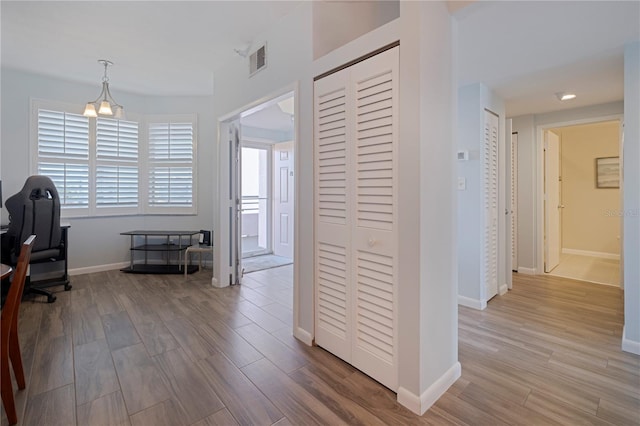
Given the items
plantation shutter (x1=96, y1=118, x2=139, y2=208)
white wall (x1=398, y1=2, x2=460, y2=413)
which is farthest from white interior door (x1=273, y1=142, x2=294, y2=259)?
white wall (x1=398, y1=2, x2=460, y2=413)

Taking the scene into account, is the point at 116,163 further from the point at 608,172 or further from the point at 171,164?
the point at 608,172

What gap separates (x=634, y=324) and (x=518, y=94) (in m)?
2.55

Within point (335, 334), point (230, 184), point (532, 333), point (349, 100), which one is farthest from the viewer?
point (230, 184)

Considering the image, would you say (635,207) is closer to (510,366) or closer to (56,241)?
(510,366)

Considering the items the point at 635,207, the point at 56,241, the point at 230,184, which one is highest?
the point at 230,184

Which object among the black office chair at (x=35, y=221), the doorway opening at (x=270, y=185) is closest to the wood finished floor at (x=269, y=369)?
the black office chair at (x=35, y=221)

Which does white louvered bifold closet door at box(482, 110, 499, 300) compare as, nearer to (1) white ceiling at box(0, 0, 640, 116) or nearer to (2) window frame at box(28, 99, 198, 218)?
(1) white ceiling at box(0, 0, 640, 116)

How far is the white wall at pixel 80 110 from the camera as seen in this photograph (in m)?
3.79

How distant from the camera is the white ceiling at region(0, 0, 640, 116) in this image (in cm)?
215

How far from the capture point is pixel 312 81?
232 centimetres

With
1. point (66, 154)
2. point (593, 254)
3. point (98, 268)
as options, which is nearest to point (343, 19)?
point (66, 154)

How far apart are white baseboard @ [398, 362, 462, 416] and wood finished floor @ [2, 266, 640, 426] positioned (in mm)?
32

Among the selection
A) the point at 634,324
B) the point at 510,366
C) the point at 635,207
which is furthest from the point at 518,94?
the point at 510,366

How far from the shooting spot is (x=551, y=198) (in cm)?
469
